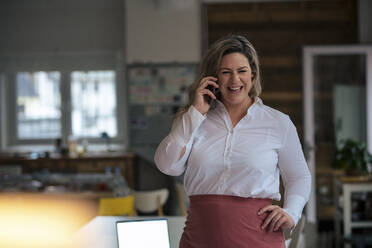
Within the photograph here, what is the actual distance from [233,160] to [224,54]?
0.32 metres

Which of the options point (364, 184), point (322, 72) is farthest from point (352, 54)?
point (364, 184)

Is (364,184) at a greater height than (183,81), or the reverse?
(183,81)

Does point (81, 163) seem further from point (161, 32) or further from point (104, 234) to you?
point (104, 234)

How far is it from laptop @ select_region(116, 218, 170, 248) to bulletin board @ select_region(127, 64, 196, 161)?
12.2 feet

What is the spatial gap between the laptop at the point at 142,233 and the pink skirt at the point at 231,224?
0.48 m

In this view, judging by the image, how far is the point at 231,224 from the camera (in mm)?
1449

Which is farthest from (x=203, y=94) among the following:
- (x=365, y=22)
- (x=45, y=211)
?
(x=365, y=22)

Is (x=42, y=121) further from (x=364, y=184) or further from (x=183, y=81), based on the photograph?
(x=364, y=184)

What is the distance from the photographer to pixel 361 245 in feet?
13.2

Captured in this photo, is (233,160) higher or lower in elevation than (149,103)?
lower

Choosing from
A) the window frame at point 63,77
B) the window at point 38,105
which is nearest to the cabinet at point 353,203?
the window frame at point 63,77

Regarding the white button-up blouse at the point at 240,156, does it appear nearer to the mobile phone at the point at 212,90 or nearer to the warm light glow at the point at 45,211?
the mobile phone at the point at 212,90

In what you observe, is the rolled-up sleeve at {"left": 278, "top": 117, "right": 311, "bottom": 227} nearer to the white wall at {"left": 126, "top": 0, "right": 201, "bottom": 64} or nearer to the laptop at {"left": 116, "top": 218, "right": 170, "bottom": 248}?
the laptop at {"left": 116, "top": 218, "right": 170, "bottom": 248}

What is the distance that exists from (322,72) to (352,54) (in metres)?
0.37
